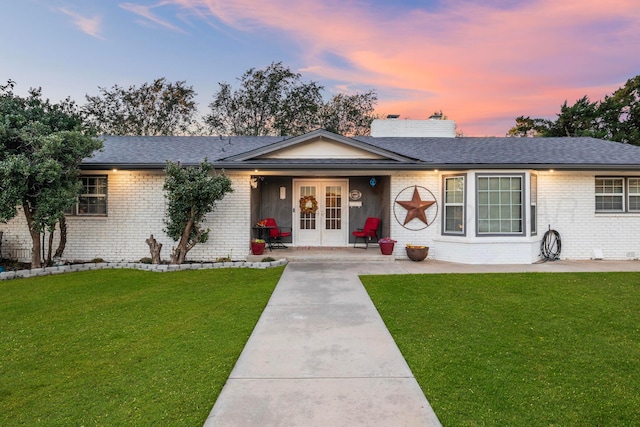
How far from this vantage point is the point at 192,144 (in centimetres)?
1213

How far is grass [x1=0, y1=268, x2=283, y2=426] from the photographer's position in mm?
2684

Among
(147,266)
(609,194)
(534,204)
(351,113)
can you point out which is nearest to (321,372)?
(147,266)

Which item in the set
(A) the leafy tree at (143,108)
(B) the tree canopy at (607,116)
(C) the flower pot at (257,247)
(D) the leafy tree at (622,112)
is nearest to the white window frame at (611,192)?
(C) the flower pot at (257,247)

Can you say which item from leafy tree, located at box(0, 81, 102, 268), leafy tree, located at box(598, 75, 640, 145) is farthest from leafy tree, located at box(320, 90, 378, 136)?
leafy tree, located at box(0, 81, 102, 268)

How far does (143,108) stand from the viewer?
88.8 ft

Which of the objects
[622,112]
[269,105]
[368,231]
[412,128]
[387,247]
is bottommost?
[387,247]

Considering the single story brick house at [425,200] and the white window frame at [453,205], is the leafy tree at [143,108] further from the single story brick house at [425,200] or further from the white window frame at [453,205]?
the white window frame at [453,205]

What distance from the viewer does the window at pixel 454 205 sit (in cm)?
962

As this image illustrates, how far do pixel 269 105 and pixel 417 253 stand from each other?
69.6ft

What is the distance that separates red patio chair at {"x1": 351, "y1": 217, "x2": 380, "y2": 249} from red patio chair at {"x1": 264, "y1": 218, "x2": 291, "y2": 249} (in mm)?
2217

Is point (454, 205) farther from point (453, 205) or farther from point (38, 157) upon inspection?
point (38, 157)

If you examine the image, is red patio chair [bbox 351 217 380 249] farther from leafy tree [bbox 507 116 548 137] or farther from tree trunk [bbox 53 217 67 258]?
leafy tree [bbox 507 116 548 137]

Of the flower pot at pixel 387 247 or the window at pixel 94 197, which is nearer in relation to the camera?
the flower pot at pixel 387 247

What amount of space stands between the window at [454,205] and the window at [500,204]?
1.40ft
